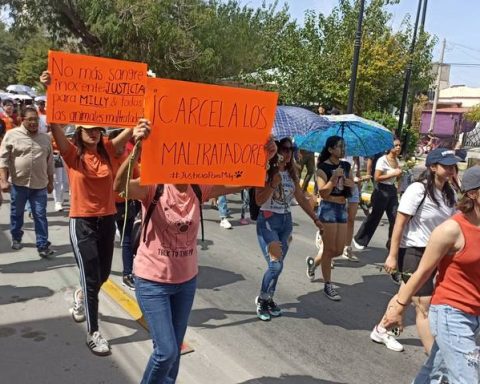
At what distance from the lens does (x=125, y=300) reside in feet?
16.9

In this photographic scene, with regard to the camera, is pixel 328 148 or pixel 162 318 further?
pixel 328 148

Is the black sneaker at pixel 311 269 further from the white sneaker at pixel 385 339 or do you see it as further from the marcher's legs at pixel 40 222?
the marcher's legs at pixel 40 222

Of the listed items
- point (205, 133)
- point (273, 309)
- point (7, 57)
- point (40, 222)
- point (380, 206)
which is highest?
point (7, 57)

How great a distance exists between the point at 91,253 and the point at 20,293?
1.75 metres

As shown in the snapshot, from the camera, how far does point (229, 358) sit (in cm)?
416

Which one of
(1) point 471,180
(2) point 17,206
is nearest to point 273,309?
(1) point 471,180

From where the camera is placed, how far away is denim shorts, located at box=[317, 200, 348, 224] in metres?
5.70

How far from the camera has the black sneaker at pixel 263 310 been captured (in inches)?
197

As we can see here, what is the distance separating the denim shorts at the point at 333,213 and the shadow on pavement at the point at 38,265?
3.12m

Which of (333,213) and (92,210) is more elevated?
(92,210)

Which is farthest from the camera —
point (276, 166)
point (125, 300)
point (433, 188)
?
point (125, 300)

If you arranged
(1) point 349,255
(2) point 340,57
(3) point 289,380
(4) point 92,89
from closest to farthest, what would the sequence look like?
(4) point 92,89 → (3) point 289,380 → (1) point 349,255 → (2) point 340,57

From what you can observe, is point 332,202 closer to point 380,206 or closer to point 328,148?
point 328,148

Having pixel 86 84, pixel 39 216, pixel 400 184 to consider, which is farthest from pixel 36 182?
pixel 400 184
